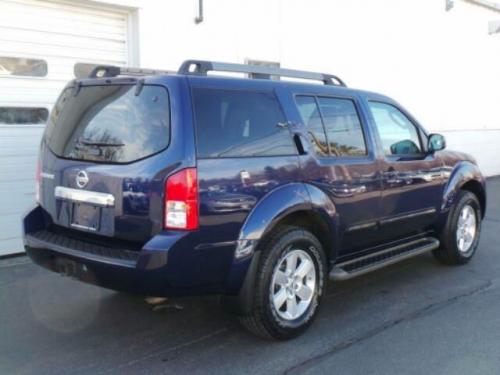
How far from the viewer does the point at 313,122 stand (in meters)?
4.51

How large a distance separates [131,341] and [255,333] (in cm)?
91

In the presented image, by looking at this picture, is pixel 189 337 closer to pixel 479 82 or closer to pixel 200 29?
pixel 200 29

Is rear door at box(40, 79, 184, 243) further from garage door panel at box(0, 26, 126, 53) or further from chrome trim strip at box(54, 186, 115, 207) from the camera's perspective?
garage door panel at box(0, 26, 126, 53)

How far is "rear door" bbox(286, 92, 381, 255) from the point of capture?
4.40 m

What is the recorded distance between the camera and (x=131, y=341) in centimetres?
412

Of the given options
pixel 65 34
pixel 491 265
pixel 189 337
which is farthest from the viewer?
pixel 65 34

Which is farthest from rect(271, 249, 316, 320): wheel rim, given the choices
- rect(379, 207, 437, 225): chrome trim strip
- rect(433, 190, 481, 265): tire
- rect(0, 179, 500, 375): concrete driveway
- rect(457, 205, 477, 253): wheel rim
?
rect(457, 205, 477, 253): wheel rim

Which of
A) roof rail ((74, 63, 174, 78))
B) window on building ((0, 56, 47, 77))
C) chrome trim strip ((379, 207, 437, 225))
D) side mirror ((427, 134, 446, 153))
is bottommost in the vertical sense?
chrome trim strip ((379, 207, 437, 225))

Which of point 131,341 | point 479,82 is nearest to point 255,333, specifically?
point 131,341

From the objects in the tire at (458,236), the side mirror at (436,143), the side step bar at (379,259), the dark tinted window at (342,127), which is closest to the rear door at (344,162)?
the dark tinted window at (342,127)

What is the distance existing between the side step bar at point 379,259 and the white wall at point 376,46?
412 centimetres

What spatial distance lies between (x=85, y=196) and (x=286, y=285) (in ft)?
5.05

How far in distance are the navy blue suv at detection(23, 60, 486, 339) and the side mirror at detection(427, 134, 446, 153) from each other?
0.88 metres

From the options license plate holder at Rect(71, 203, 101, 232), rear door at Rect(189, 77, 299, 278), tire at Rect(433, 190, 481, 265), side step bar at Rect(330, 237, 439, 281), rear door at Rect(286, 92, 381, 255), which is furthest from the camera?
tire at Rect(433, 190, 481, 265)
